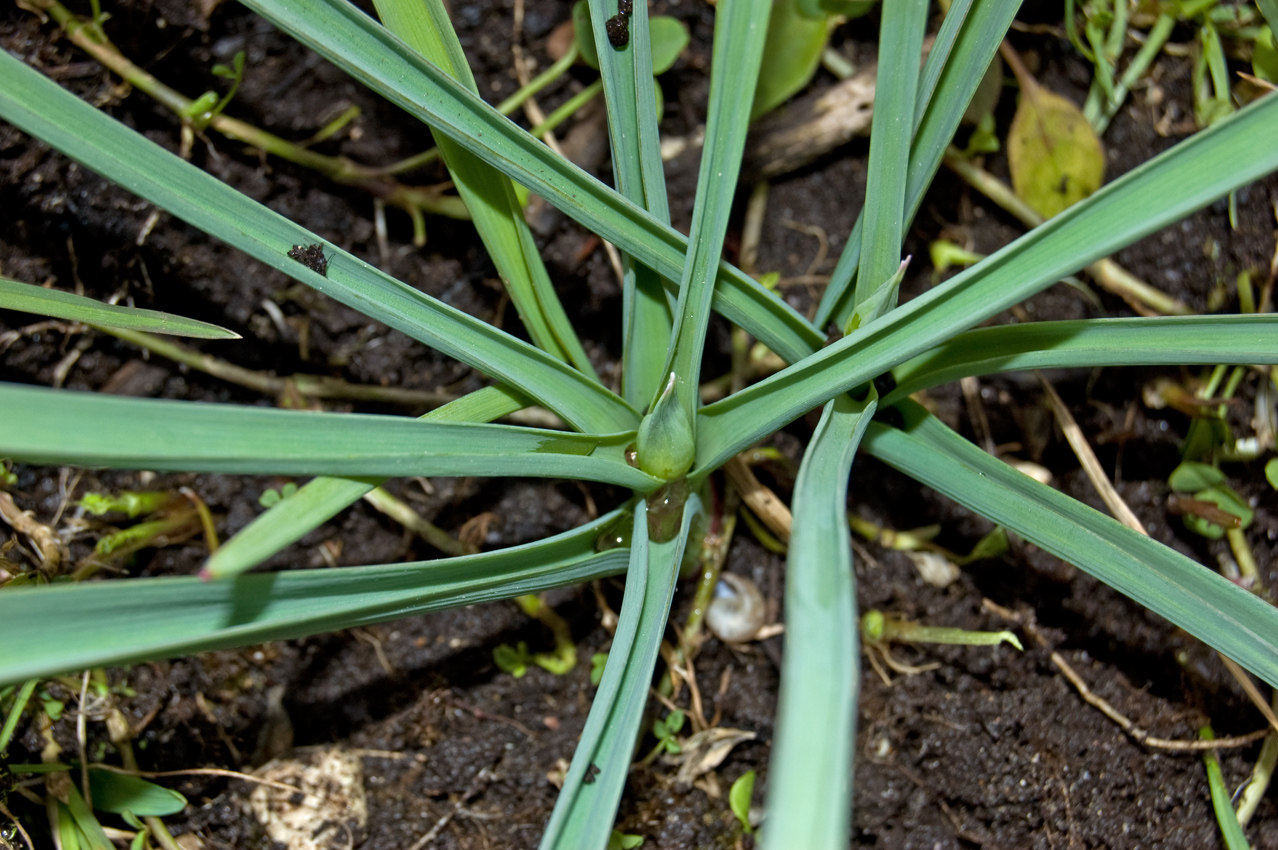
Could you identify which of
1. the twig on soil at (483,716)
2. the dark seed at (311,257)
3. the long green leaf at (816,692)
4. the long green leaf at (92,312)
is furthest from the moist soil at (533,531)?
the long green leaf at (816,692)

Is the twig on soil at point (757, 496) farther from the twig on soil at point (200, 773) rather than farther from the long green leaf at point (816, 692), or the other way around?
the twig on soil at point (200, 773)

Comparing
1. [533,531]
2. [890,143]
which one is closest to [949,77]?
[890,143]

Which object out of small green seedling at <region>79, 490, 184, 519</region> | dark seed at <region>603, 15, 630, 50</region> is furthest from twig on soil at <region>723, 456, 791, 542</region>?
small green seedling at <region>79, 490, 184, 519</region>

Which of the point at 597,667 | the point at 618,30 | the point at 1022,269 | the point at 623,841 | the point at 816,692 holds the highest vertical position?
the point at 618,30

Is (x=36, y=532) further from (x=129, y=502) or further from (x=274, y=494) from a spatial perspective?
(x=274, y=494)

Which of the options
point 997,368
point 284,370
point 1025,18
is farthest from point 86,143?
point 1025,18
